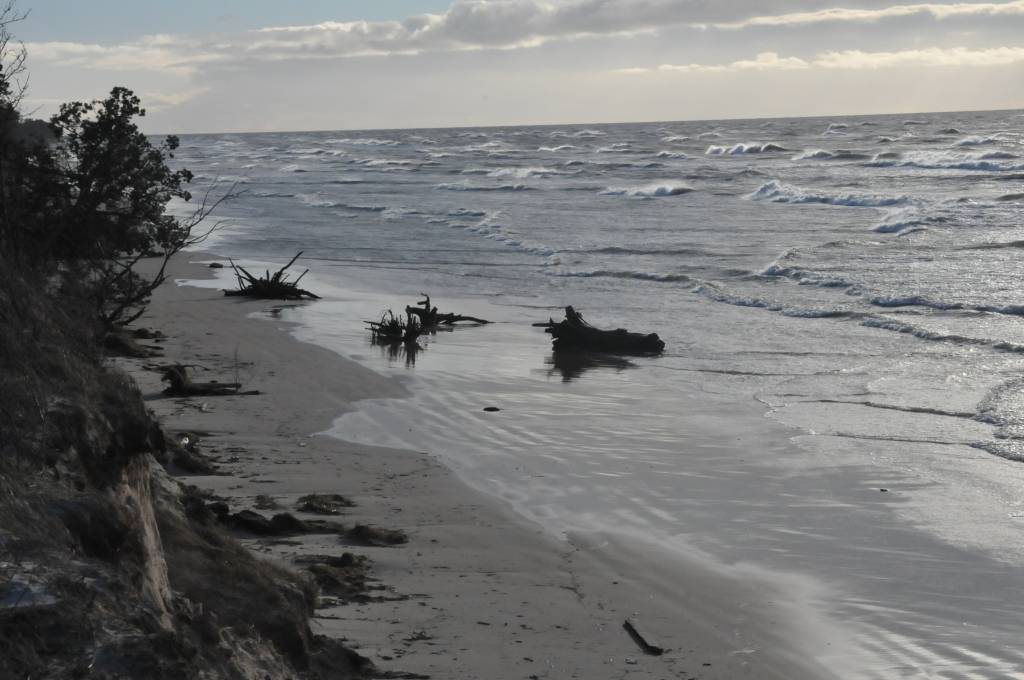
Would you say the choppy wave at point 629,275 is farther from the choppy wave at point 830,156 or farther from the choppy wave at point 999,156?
the choppy wave at point 830,156

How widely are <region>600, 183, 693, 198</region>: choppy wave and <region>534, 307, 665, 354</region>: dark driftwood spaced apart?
103ft

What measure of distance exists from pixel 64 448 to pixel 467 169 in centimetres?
6306

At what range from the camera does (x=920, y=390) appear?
12758 millimetres

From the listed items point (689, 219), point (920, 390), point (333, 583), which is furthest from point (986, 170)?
point (333, 583)

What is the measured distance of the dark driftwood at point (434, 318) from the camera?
16.8m

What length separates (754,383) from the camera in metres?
13.4

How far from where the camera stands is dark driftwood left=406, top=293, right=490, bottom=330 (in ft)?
55.1

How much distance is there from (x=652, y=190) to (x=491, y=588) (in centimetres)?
4221

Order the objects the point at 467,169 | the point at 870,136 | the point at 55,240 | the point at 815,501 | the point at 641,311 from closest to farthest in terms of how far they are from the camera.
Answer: the point at 815,501 < the point at 55,240 < the point at 641,311 < the point at 467,169 < the point at 870,136

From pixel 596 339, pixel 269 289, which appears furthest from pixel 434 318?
pixel 269 289

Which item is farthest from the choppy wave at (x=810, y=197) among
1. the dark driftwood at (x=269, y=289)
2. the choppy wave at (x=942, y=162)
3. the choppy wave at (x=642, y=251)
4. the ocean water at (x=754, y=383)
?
the dark driftwood at (x=269, y=289)

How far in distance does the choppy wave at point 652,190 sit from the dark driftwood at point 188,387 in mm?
35756

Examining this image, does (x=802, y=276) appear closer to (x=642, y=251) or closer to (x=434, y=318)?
(x=642, y=251)

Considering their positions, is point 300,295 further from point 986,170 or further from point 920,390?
point 986,170
